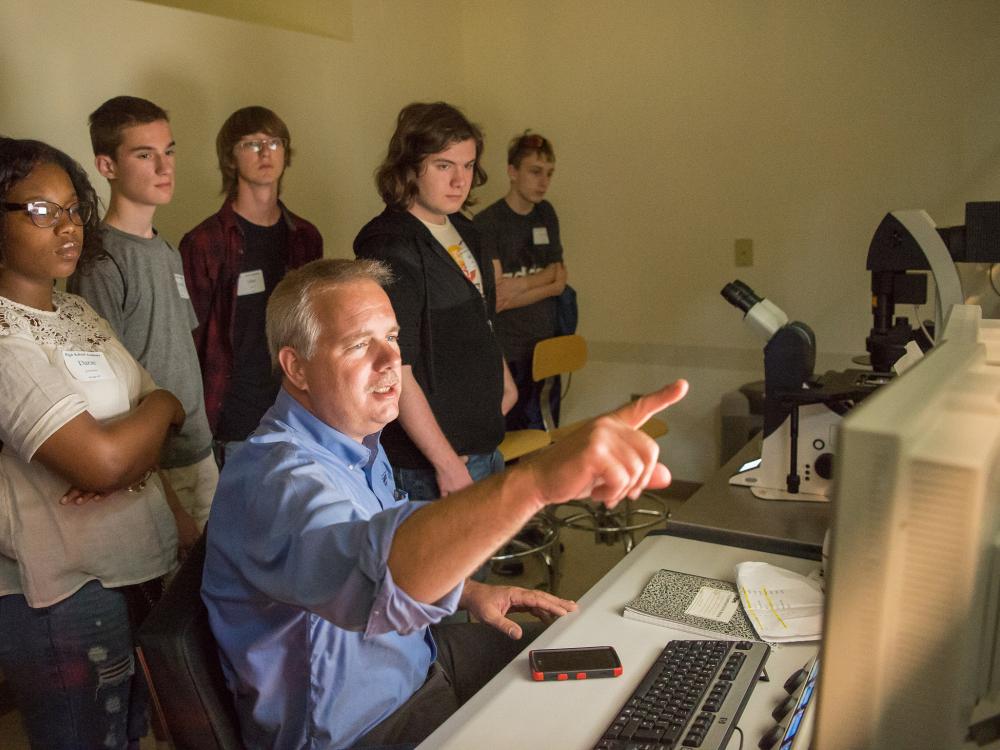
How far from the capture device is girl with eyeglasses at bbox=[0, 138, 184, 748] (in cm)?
153

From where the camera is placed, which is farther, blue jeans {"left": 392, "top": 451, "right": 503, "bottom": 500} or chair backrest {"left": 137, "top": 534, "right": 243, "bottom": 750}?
blue jeans {"left": 392, "top": 451, "right": 503, "bottom": 500}

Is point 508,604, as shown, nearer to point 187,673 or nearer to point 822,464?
point 187,673

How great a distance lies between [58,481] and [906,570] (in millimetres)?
1524

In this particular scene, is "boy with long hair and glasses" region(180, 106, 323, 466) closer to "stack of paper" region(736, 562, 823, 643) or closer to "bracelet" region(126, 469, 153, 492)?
"bracelet" region(126, 469, 153, 492)

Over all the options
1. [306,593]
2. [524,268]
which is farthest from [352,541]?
[524,268]

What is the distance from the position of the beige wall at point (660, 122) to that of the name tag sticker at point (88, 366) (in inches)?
53.4

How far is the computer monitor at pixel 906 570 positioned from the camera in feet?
1.62

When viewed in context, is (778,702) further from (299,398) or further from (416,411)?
(416,411)

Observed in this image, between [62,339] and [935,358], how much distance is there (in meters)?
1.50

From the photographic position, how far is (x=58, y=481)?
5.28ft

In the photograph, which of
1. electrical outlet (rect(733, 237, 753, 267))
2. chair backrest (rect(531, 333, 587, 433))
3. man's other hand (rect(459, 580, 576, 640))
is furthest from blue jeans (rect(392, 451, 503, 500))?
electrical outlet (rect(733, 237, 753, 267))

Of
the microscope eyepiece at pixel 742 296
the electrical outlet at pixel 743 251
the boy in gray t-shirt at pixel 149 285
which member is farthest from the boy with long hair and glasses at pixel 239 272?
the electrical outlet at pixel 743 251

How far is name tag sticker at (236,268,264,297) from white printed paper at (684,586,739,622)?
1770mm

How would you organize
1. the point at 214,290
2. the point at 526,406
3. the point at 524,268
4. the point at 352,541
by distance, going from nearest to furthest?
the point at 352,541
the point at 214,290
the point at 526,406
the point at 524,268
